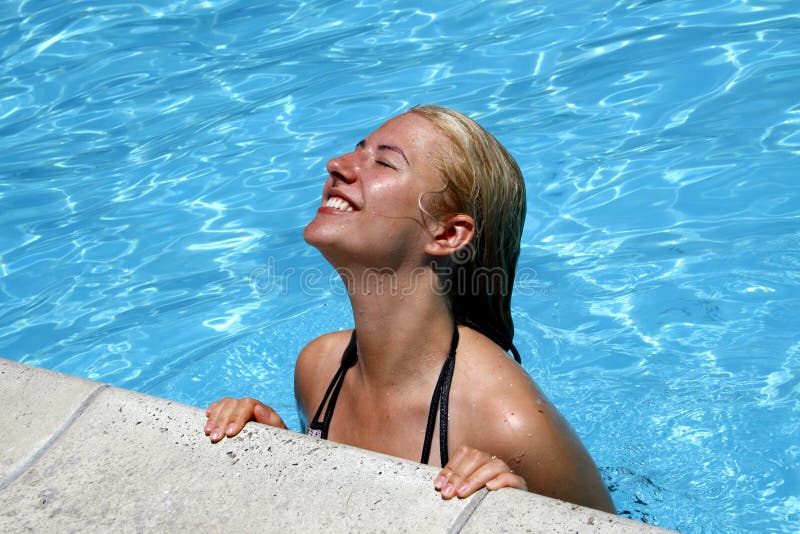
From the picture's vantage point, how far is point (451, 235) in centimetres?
296

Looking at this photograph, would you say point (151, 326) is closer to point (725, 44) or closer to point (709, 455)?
Answer: point (709, 455)

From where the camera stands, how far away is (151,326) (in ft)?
17.6

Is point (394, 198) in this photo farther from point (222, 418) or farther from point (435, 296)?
point (222, 418)

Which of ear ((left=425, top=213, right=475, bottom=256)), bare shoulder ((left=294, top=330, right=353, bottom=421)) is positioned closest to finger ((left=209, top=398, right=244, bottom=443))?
bare shoulder ((left=294, top=330, right=353, bottom=421))

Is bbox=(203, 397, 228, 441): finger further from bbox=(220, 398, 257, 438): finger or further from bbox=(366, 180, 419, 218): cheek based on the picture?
bbox=(366, 180, 419, 218): cheek

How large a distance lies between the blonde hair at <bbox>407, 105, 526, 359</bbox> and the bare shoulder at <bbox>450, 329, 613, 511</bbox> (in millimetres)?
180

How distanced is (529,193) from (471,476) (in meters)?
3.68

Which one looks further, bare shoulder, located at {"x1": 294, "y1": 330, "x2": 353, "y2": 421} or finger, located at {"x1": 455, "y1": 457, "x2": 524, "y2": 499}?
bare shoulder, located at {"x1": 294, "y1": 330, "x2": 353, "y2": 421}

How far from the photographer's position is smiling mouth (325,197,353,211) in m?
2.92

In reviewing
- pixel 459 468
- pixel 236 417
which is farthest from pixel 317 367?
pixel 459 468

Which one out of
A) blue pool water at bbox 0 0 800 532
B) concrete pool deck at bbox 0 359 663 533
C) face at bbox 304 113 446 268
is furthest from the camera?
blue pool water at bbox 0 0 800 532

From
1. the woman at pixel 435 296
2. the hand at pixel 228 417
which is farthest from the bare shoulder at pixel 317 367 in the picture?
the hand at pixel 228 417

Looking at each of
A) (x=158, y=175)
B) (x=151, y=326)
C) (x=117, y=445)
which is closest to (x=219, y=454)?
(x=117, y=445)

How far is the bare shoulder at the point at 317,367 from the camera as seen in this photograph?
3.35 meters
